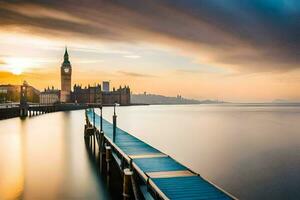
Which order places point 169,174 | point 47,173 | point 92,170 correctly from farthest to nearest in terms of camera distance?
1. point 92,170
2. point 47,173
3. point 169,174

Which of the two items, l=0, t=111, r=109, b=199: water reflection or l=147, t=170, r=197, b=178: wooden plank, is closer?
l=147, t=170, r=197, b=178: wooden plank

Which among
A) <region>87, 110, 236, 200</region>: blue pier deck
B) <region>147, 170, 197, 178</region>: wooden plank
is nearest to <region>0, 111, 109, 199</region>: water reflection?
<region>87, 110, 236, 200</region>: blue pier deck

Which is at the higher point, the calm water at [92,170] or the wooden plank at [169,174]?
the wooden plank at [169,174]

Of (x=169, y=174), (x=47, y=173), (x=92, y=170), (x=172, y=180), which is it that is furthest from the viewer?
(x=92, y=170)

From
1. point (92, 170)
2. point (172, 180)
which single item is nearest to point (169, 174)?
point (172, 180)

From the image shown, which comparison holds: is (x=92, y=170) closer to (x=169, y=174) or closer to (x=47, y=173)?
(x=47, y=173)

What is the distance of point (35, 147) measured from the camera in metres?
41.9

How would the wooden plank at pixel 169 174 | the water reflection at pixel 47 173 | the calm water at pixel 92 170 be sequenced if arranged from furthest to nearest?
1. the calm water at pixel 92 170
2. the water reflection at pixel 47 173
3. the wooden plank at pixel 169 174

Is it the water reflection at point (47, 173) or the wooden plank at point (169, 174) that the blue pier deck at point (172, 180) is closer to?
the wooden plank at point (169, 174)

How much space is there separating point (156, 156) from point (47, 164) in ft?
42.7

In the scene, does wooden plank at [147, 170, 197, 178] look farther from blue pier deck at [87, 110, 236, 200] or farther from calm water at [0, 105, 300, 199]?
calm water at [0, 105, 300, 199]

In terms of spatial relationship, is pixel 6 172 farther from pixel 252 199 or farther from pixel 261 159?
pixel 261 159

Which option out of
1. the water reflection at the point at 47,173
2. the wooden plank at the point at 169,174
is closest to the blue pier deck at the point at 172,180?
the wooden plank at the point at 169,174

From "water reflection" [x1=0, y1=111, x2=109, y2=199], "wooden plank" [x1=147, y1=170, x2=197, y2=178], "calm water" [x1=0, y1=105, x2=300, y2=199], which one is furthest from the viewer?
"calm water" [x1=0, y1=105, x2=300, y2=199]
